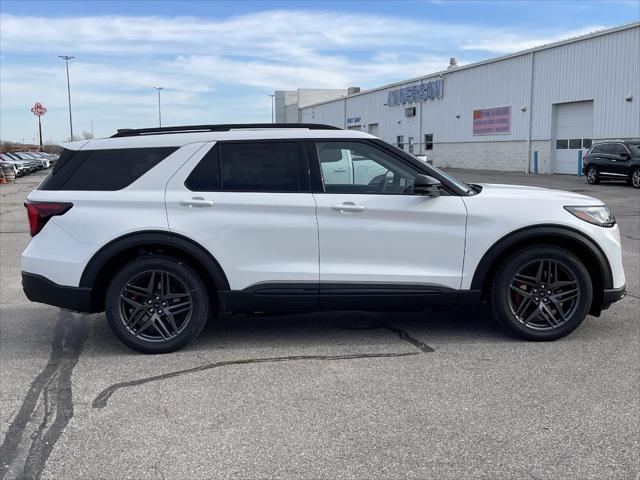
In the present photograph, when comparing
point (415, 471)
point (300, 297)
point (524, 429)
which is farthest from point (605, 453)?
point (300, 297)

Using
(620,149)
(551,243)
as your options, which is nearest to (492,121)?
(620,149)

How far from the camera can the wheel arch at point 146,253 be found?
4.76 meters

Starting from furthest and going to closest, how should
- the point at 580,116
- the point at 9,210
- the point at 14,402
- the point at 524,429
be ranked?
the point at 580,116
the point at 9,210
the point at 14,402
the point at 524,429

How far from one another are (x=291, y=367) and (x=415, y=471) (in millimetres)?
1654

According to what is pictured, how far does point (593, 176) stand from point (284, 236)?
2232 centimetres

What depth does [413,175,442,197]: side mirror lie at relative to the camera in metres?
4.72

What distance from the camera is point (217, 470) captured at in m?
3.14

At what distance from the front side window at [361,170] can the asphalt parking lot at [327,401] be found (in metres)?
1.25

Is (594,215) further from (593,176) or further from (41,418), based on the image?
(593,176)

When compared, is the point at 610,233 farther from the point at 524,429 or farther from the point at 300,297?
the point at 300,297

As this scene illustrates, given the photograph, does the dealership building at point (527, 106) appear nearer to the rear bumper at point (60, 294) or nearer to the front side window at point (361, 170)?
the front side window at point (361, 170)

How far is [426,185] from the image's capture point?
186 inches

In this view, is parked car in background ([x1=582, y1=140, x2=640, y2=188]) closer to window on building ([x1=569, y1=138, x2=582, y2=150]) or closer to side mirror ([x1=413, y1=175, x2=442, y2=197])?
window on building ([x1=569, y1=138, x2=582, y2=150])

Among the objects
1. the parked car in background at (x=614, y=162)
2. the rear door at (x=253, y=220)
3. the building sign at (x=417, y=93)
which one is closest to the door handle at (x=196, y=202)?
the rear door at (x=253, y=220)
